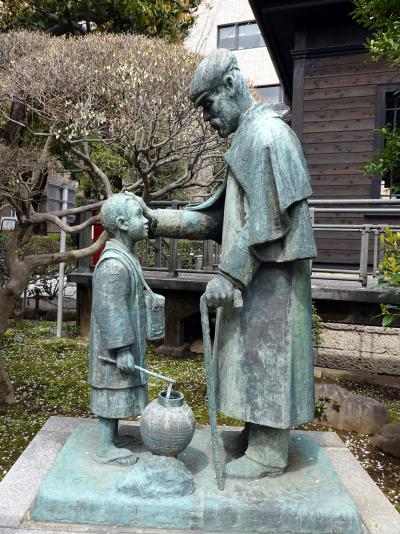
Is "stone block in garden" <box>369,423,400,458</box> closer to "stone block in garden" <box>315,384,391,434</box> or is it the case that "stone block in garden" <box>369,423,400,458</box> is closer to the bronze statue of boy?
"stone block in garden" <box>315,384,391,434</box>

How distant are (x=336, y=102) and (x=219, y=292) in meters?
7.46

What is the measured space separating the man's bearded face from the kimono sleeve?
2.59 ft

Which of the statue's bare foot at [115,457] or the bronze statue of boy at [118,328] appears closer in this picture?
the bronze statue of boy at [118,328]

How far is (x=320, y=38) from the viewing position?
8.28m

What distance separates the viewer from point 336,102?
8.34 meters

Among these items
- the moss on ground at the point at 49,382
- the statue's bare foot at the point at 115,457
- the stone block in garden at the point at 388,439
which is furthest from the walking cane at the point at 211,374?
the stone block in garden at the point at 388,439

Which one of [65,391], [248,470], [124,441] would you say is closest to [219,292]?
[248,470]

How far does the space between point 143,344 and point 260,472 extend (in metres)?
0.79

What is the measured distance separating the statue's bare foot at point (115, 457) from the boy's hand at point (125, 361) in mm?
430

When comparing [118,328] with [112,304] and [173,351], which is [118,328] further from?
[173,351]

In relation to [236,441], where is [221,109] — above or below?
above

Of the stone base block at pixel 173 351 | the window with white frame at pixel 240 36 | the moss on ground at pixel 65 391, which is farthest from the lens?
the window with white frame at pixel 240 36

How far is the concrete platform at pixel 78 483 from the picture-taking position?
187 centimetres

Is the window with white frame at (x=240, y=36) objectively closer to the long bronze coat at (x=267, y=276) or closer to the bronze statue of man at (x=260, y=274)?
the bronze statue of man at (x=260, y=274)
